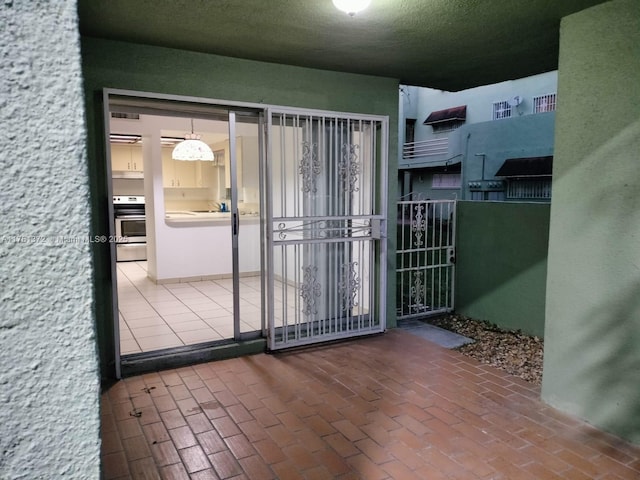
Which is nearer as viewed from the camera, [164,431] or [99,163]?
[164,431]

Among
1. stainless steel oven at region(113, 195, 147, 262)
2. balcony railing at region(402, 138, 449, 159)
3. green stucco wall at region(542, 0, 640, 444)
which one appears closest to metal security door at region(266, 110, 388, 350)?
green stucco wall at region(542, 0, 640, 444)

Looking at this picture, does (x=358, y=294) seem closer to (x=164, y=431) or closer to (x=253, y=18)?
(x=164, y=431)

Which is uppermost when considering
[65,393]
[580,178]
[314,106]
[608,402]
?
[314,106]

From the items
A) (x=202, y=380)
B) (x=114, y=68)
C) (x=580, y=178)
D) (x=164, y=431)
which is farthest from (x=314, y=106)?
(x=164, y=431)

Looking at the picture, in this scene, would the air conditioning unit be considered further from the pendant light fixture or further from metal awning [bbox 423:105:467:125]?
the pendant light fixture

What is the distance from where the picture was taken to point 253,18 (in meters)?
2.84

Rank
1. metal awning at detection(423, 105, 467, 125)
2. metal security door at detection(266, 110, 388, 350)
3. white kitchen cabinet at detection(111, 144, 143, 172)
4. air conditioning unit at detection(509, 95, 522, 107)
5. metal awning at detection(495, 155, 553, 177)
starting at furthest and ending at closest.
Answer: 1. metal awning at detection(423, 105, 467, 125)
2. air conditioning unit at detection(509, 95, 522, 107)
3. metal awning at detection(495, 155, 553, 177)
4. white kitchen cabinet at detection(111, 144, 143, 172)
5. metal security door at detection(266, 110, 388, 350)

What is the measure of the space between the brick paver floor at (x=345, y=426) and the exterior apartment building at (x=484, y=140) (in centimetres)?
907

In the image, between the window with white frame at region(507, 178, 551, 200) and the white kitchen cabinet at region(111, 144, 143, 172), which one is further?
the window with white frame at region(507, 178, 551, 200)

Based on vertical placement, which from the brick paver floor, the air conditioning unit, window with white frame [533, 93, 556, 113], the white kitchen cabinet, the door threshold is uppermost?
the air conditioning unit

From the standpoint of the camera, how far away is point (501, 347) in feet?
13.9

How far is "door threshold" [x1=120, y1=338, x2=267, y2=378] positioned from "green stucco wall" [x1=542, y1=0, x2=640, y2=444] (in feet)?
8.05

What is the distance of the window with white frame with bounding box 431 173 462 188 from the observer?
1801 centimetres

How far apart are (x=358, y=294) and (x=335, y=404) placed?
163 cm
